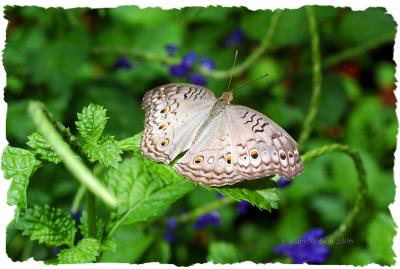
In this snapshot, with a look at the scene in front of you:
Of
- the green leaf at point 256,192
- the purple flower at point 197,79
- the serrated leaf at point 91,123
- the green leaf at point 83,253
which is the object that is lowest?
the green leaf at point 83,253

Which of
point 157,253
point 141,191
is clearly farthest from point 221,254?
point 141,191

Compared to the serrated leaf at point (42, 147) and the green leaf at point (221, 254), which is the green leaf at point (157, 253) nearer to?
the green leaf at point (221, 254)

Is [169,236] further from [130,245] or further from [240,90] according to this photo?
[240,90]

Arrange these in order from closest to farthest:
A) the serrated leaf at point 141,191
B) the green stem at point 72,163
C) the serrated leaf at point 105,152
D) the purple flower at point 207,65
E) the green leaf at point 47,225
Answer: the green stem at point 72,163
the serrated leaf at point 105,152
the green leaf at point 47,225
the serrated leaf at point 141,191
the purple flower at point 207,65

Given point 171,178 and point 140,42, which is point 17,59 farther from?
point 171,178

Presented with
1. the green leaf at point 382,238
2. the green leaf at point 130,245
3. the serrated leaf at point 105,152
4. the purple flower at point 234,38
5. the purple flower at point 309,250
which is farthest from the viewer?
the purple flower at point 234,38

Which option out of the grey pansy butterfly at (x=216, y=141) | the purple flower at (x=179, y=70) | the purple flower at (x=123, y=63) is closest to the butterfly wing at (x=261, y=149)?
the grey pansy butterfly at (x=216, y=141)

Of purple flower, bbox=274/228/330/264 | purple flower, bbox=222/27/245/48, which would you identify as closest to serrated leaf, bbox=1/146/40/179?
purple flower, bbox=274/228/330/264
